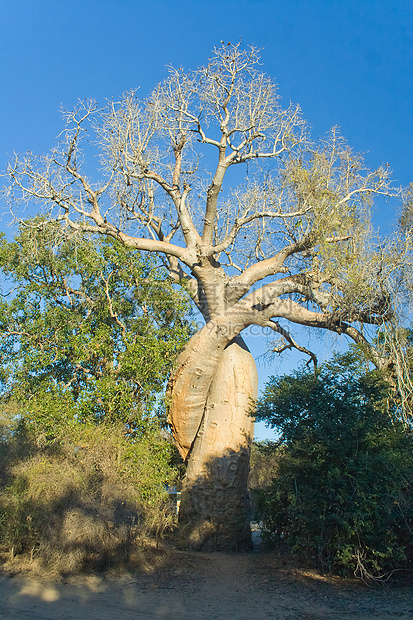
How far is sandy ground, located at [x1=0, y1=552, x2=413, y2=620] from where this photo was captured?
5.07 meters

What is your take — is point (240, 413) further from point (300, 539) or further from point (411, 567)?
point (411, 567)

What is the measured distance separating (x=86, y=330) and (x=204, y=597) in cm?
433

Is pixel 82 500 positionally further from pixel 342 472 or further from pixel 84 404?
pixel 342 472

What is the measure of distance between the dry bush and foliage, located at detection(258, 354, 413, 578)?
1800mm

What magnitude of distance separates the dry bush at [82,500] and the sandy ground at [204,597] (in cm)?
37

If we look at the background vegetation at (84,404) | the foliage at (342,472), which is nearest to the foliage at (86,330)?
the background vegetation at (84,404)

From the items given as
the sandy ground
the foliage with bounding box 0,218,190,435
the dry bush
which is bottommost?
the sandy ground

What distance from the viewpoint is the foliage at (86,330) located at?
26.6 feet

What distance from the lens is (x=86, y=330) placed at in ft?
27.3

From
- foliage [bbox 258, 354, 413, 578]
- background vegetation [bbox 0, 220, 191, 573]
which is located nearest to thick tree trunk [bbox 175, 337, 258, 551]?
background vegetation [bbox 0, 220, 191, 573]

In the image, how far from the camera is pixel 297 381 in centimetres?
684

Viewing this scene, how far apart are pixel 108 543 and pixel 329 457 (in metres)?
2.91

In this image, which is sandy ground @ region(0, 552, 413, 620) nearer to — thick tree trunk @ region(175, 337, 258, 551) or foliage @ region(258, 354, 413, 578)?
foliage @ region(258, 354, 413, 578)

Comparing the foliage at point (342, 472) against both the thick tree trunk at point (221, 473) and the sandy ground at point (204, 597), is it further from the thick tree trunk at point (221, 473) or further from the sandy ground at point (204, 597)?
the thick tree trunk at point (221, 473)
